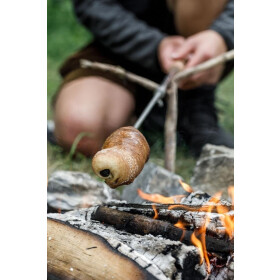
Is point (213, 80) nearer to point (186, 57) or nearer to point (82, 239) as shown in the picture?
point (186, 57)

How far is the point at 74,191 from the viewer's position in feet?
3.28

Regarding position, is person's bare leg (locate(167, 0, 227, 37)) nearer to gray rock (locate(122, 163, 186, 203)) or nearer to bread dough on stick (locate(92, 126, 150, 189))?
gray rock (locate(122, 163, 186, 203))

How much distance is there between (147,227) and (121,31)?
2.81 feet

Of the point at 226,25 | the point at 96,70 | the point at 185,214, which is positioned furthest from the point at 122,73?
the point at 185,214

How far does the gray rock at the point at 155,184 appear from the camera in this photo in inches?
38.1

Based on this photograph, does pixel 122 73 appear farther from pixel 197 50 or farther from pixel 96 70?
pixel 197 50

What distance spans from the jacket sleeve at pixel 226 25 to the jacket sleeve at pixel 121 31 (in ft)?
0.71

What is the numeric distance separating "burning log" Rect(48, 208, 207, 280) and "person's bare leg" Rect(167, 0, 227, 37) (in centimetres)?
76

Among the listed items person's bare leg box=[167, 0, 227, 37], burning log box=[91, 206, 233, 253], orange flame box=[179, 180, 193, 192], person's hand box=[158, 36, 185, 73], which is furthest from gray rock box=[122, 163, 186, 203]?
person's bare leg box=[167, 0, 227, 37]

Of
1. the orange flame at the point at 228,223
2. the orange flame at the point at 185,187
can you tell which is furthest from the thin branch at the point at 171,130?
the orange flame at the point at 228,223

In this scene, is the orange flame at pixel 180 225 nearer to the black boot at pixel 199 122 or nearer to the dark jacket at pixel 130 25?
the black boot at pixel 199 122

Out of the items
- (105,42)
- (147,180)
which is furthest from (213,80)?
(147,180)
